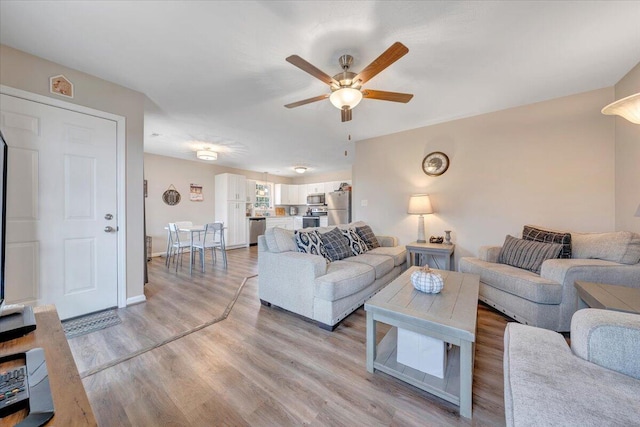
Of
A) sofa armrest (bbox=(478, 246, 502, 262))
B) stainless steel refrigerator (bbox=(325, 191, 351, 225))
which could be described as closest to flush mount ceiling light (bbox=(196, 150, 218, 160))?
stainless steel refrigerator (bbox=(325, 191, 351, 225))

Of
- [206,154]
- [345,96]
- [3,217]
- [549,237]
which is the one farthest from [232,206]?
[549,237]

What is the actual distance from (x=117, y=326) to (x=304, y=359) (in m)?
1.77

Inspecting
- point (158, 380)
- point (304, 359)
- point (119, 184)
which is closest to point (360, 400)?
point (304, 359)

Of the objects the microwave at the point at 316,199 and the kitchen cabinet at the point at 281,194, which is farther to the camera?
the kitchen cabinet at the point at 281,194

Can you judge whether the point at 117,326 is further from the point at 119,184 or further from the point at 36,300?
the point at 119,184

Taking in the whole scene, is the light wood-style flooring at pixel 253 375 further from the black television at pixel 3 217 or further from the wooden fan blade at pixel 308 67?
the wooden fan blade at pixel 308 67

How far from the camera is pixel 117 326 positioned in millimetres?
2125

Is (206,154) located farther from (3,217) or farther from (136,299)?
(3,217)

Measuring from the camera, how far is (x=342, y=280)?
2094mm

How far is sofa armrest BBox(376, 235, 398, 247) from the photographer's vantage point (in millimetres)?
3742

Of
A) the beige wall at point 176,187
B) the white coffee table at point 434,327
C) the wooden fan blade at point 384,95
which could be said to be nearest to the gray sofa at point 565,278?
the white coffee table at point 434,327

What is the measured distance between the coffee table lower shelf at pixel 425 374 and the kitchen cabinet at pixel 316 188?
236 inches

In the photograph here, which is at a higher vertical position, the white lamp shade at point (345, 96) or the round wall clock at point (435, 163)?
the white lamp shade at point (345, 96)

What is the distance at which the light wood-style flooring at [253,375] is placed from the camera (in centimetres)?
124
